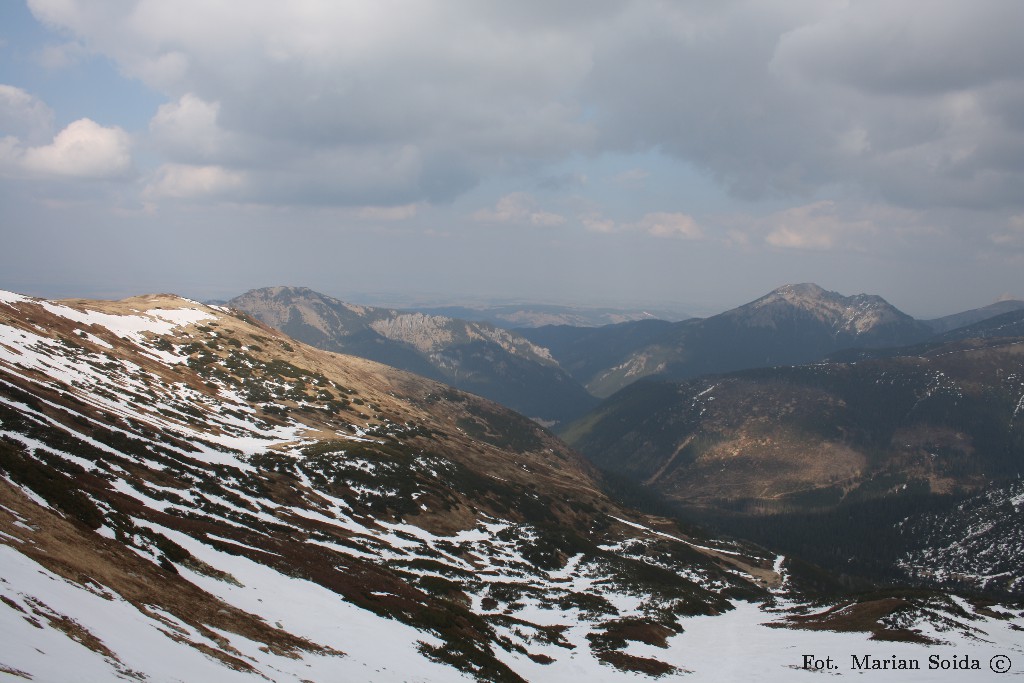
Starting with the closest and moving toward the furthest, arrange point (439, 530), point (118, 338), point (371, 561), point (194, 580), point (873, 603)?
1. point (194, 580)
2. point (371, 561)
3. point (873, 603)
4. point (439, 530)
5. point (118, 338)

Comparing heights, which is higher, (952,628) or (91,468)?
(91,468)

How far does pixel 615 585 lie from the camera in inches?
3531

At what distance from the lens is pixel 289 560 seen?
48.6 meters

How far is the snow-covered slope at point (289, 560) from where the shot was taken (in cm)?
2711

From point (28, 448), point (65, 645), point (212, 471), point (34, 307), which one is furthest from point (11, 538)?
point (34, 307)

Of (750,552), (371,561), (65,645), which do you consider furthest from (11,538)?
(750,552)

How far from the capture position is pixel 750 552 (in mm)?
173000

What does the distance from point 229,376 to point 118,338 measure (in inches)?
1072

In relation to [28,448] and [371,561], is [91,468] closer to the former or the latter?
[28,448]

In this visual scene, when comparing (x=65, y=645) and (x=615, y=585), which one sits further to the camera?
(x=615, y=585)

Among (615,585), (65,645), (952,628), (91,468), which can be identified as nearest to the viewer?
(65,645)

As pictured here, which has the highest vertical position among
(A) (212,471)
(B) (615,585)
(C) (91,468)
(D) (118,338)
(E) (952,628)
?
(D) (118,338)

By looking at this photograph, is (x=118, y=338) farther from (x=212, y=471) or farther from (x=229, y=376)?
(x=212, y=471)

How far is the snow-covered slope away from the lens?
88.9ft
